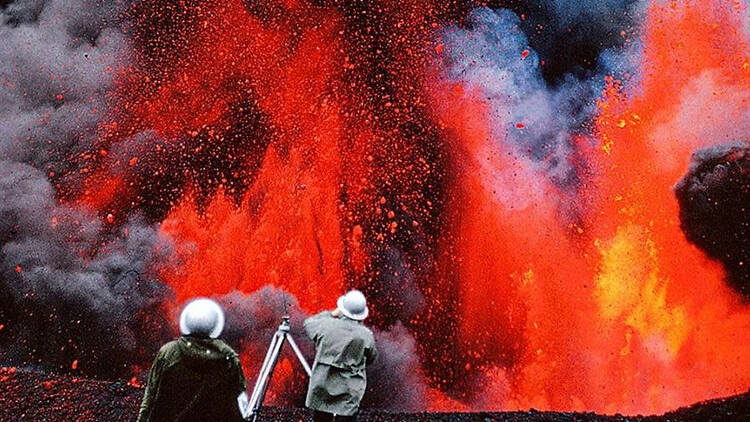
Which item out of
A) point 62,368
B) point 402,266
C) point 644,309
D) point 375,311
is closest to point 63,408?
point 62,368

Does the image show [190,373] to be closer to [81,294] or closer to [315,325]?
[315,325]

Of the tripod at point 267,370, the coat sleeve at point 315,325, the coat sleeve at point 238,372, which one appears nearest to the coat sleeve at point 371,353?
the coat sleeve at point 315,325

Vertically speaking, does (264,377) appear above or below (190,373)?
above

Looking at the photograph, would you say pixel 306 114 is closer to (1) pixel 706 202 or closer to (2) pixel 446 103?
(2) pixel 446 103

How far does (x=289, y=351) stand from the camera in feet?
36.6

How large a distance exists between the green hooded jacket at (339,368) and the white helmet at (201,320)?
4.20ft

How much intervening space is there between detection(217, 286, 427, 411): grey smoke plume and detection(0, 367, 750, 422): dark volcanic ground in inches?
160

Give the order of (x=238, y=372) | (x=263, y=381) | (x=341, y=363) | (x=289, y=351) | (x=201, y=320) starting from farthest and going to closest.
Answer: (x=289, y=351)
(x=341, y=363)
(x=263, y=381)
(x=238, y=372)
(x=201, y=320)

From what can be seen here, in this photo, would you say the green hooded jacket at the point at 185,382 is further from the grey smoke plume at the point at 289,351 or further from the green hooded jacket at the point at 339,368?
the grey smoke plume at the point at 289,351

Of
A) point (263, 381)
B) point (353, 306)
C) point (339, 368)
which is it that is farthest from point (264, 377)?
point (353, 306)

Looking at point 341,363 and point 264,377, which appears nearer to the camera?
point 264,377

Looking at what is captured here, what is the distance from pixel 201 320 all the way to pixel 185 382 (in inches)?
14.9

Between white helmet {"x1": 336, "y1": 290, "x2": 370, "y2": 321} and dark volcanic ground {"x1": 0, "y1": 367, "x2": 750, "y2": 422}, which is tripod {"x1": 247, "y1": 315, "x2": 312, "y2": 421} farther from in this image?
dark volcanic ground {"x1": 0, "y1": 367, "x2": 750, "y2": 422}

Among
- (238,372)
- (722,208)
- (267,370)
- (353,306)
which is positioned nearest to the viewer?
(238,372)
